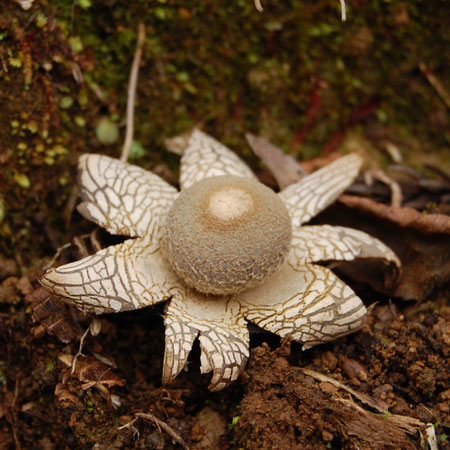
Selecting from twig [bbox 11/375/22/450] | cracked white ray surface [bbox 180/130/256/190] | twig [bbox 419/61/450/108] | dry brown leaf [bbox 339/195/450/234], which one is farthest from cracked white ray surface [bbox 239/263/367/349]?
twig [bbox 419/61/450/108]

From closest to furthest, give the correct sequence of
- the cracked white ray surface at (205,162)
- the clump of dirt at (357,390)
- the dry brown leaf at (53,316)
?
the clump of dirt at (357,390) < the dry brown leaf at (53,316) < the cracked white ray surface at (205,162)

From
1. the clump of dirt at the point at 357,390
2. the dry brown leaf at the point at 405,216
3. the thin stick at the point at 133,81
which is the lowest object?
the clump of dirt at the point at 357,390

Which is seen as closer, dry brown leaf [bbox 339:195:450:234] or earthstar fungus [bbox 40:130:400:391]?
earthstar fungus [bbox 40:130:400:391]

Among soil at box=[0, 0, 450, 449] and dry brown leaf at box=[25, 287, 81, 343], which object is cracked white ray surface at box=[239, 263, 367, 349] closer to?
soil at box=[0, 0, 450, 449]

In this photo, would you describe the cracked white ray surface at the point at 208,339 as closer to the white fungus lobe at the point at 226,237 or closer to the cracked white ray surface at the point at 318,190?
the white fungus lobe at the point at 226,237

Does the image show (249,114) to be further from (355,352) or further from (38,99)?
(355,352)

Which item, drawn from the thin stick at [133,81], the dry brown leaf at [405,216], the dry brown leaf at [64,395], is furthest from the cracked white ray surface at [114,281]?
the dry brown leaf at [405,216]

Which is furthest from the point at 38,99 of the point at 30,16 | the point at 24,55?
the point at 30,16

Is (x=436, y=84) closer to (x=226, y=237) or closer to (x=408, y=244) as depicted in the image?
(x=408, y=244)
